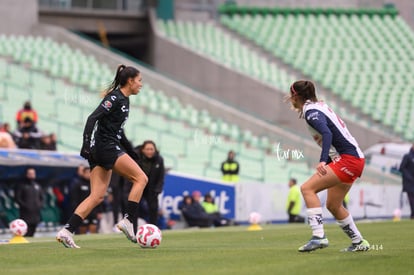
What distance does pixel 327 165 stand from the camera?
12891 millimetres

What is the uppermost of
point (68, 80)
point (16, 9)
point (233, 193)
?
point (16, 9)

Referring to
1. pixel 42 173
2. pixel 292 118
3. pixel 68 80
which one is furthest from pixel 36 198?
pixel 292 118

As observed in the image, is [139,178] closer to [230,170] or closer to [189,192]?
[189,192]

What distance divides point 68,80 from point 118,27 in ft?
33.1

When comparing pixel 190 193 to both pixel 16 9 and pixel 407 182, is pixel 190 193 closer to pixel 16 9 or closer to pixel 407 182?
pixel 407 182

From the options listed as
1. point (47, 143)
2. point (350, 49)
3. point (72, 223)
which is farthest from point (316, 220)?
point (350, 49)

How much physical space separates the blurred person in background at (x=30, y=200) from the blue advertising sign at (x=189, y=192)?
442cm

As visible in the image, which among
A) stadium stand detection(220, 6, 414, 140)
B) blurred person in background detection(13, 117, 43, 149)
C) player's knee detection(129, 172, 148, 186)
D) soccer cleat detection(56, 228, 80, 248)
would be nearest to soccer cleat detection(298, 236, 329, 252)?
player's knee detection(129, 172, 148, 186)

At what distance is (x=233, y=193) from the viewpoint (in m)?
30.6

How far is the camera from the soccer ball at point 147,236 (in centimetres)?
1425

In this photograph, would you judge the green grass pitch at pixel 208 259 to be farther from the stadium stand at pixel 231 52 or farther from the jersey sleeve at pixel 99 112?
the stadium stand at pixel 231 52

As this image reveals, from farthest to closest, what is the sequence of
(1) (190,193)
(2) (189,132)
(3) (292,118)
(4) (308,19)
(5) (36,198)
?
(4) (308,19), (3) (292,118), (2) (189,132), (1) (190,193), (5) (36,198)

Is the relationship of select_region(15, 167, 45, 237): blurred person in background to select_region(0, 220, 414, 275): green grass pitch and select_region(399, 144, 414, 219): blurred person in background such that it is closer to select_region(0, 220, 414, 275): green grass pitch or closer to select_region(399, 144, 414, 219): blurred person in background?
select_region(0, 220, 414, 275): green grass pitch

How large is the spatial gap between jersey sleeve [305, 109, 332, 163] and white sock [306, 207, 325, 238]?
60cm
